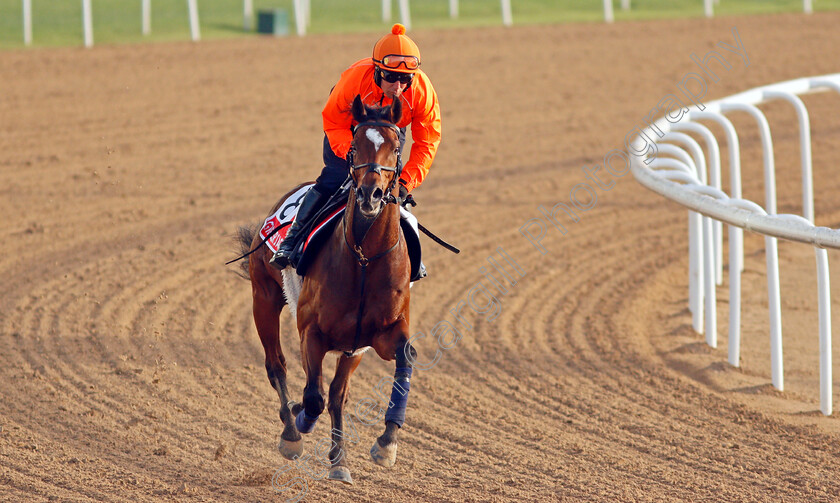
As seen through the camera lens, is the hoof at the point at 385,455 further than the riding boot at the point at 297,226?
No

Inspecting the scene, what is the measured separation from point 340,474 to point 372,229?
1378 mm

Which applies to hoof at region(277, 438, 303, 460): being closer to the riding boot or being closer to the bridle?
the bridle

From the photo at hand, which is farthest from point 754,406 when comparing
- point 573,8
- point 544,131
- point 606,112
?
point 573,8

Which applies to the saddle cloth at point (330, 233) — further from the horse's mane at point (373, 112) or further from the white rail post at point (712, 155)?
the white rail post at point (712, 155)

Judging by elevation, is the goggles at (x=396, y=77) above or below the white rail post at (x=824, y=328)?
above

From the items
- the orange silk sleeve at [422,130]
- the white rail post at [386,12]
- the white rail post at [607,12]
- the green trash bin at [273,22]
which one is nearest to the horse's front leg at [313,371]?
the orange silk sleeve at [422,130]

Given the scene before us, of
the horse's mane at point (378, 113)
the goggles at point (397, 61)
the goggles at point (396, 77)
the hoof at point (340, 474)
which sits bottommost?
the hoof at point (340, 474)

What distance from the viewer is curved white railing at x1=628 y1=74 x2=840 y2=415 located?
599 cm

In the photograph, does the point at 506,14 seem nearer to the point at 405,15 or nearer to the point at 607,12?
the point at 405,15

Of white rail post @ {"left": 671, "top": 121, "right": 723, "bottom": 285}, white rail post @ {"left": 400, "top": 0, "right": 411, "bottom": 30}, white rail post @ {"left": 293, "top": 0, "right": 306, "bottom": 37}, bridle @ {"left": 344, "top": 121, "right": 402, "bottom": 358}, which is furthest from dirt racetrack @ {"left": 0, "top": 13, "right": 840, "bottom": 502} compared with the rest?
white rail post @ {"left": 400, "top": 0, "right": 411, "bottom": 30}

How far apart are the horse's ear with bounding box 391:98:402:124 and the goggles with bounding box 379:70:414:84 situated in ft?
1.16

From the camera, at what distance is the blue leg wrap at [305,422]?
5117 mm

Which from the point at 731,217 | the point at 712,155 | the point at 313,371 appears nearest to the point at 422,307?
the point at 712,155

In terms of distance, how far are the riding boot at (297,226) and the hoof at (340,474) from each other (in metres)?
1.14
